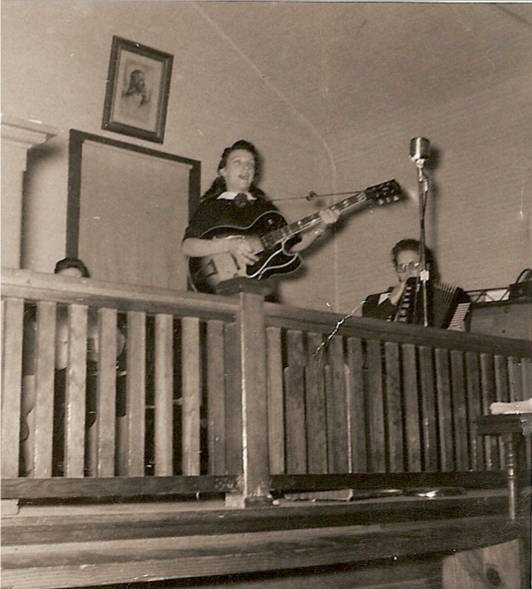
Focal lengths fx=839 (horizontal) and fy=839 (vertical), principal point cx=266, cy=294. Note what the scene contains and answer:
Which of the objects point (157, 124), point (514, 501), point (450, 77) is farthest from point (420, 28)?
point (514, 501)

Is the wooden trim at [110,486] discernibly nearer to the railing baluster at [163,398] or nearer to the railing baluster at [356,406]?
the railing baluster at [163,398]

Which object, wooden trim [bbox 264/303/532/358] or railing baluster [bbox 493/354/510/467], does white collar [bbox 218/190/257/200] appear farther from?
railing baluster [bbox 493/354/510/467]

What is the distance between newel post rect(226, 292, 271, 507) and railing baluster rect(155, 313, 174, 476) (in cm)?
28

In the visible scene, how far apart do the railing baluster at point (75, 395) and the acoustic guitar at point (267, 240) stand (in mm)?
1835

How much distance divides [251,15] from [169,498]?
3598mm

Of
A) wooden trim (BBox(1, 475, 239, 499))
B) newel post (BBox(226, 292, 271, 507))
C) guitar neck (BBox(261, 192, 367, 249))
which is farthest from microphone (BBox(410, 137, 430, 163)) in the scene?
Result: wooden trim (BBox(1, 475, 239, 499))

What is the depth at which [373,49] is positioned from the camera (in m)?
5.73

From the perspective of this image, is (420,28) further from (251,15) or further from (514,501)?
(514,501)

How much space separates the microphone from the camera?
4.24m

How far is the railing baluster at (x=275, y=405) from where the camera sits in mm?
3145

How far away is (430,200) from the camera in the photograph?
6.12m

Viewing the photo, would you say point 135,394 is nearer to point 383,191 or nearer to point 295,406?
point 295,406

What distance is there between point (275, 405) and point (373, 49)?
3.38m

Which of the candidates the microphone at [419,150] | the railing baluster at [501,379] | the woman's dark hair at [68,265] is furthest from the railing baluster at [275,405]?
the woman's dark hair at [68,265]
